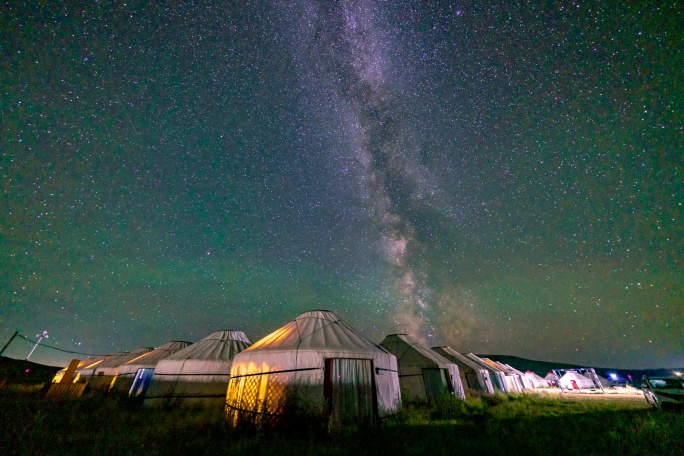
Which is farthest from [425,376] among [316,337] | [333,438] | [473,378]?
A: [333,438]

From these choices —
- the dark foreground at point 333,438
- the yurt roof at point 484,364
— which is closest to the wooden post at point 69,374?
the dark foreground at point 333,438

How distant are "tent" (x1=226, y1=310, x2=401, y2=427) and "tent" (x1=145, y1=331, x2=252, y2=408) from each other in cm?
335

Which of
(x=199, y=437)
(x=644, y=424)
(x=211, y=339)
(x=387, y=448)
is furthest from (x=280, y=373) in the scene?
(x=644, y=424)

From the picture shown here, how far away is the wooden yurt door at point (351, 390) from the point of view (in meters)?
7.57

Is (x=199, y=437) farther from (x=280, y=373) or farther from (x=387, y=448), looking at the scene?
(x=387, y=448)

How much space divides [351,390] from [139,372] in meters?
12.8

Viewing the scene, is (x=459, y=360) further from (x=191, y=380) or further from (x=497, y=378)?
(x=191, y=380)

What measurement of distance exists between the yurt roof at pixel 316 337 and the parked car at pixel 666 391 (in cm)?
1064

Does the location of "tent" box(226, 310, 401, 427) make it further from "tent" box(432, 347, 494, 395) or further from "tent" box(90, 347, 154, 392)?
"tent" box(90, 347, 154, 392)

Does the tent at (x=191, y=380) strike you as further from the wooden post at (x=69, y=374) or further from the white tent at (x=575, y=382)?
the white tent at (x=575, y=382)

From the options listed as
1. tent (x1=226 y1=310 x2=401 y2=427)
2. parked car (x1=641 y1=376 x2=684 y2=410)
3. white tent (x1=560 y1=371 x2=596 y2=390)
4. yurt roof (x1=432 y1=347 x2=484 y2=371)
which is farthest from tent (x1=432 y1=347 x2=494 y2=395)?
white tent (x1=560 y1=371 x2=596 y2=390)

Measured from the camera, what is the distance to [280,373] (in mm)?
8070

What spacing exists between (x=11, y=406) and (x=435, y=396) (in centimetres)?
1518

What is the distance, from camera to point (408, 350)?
14812 mm
